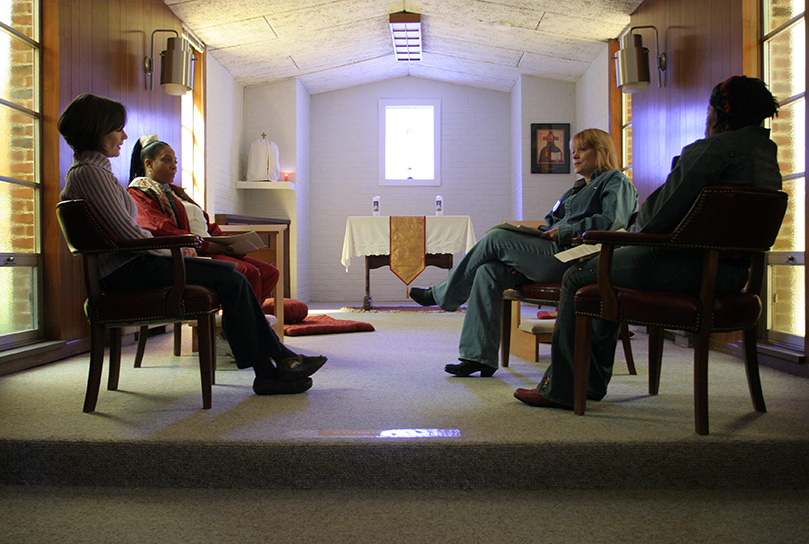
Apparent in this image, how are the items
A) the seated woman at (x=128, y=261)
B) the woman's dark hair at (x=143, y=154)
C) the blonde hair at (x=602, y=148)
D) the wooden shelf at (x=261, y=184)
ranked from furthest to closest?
the wooden shelf at (x=261, y=184) < the woman's dark hair at (x=143, y=154) < the blonde hair at (x=602, y=148) < the seated woman at (x=128, y=261)

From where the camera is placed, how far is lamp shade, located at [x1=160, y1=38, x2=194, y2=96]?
443 centimetres

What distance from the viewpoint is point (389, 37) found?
6.73m

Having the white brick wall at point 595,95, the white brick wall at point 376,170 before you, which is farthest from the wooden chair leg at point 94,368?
the white brick wall at point 376,170

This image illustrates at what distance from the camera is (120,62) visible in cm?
398

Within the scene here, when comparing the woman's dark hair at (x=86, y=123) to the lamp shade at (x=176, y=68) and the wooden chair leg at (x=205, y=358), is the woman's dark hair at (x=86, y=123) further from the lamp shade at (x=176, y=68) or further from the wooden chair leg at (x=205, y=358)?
the lamp shade at (x=176, y=68)

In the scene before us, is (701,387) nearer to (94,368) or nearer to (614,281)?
(614,281)

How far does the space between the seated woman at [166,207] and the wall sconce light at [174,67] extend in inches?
59.8

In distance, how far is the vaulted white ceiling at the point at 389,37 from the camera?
536 cm

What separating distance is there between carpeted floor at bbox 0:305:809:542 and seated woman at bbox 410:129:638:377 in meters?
0.52

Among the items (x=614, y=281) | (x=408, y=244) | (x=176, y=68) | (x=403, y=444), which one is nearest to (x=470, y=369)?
(x=614, y=281)

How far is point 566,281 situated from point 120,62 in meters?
3.29

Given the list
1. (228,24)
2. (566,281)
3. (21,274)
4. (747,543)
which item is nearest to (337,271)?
(228,24)

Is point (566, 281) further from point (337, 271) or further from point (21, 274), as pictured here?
point (337, 271)

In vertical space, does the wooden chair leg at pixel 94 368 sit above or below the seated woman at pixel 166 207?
below
